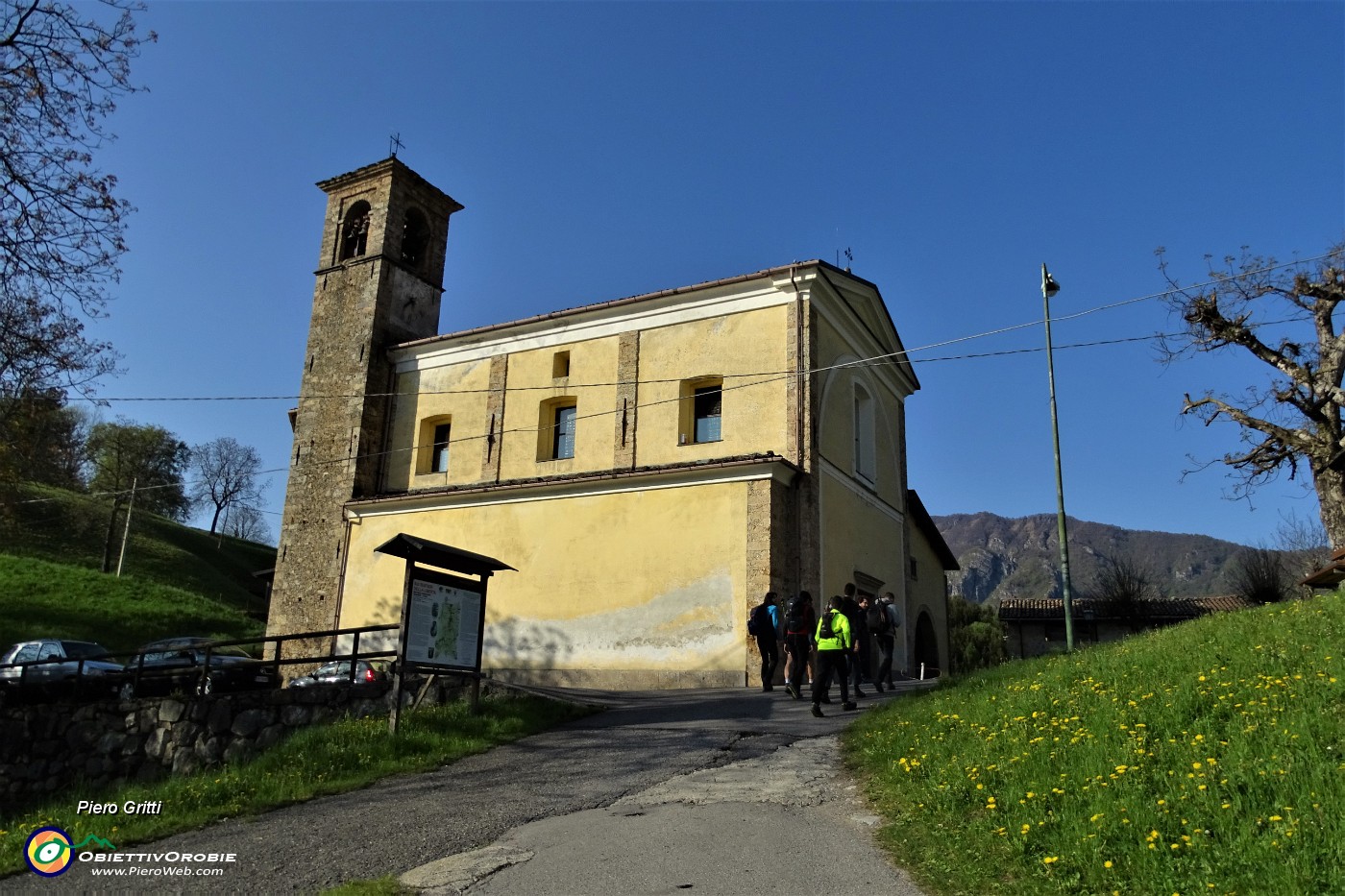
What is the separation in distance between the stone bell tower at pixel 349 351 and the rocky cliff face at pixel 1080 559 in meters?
117

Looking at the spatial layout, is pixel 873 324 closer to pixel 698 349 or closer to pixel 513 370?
pixel 698 349

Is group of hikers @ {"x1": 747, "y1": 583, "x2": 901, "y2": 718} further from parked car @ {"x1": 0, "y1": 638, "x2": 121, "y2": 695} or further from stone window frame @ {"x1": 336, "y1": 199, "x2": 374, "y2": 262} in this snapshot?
stone window frame @ {"x1": 336, "y1": 199, "x2": 374, "y2": 262}

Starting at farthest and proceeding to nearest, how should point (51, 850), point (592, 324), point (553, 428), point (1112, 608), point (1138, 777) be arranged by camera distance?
point (1112, 608) → point (553, 428) → point (592, 324) → point (51, 850) → point (1138, 777)

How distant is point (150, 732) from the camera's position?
13594 millimetres

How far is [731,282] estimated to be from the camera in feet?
70.0

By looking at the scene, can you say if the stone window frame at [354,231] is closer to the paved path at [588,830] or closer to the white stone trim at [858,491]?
the white stone trim at [858,491]

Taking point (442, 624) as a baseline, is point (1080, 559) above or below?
above

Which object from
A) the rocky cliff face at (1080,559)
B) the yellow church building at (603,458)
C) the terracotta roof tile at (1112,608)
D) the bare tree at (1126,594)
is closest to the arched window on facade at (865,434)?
the yellow church building at (603,458)

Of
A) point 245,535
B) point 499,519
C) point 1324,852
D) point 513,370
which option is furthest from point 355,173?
point 245,535

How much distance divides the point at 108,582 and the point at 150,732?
32.6 metres

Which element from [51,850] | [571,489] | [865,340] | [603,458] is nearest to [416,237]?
[603,458]

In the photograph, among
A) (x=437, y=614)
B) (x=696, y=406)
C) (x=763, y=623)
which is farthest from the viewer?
(x=696, y=406)

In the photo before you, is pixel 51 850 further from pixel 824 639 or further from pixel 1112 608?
pixel 1112 608

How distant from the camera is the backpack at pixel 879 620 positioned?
49.8ft
